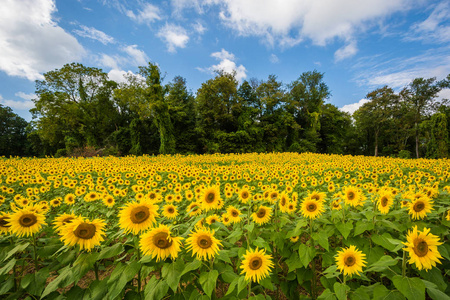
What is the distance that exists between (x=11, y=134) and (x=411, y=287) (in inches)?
2565

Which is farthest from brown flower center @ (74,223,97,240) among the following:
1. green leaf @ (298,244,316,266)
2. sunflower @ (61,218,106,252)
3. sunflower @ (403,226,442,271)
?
sunflower @ (403,226,442,271)

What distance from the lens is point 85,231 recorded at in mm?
1419

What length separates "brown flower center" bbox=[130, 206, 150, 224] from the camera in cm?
153

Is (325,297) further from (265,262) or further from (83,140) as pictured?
(83,140)

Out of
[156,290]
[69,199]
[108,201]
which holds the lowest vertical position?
[69,199]

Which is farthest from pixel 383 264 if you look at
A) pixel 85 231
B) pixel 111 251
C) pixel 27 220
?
pixel 27 220

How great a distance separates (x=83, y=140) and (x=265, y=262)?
40007mm

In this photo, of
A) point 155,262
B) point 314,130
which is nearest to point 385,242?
point 155,262

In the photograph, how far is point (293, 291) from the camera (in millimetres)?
1928

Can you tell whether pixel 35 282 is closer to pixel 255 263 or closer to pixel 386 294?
pixel 255 263

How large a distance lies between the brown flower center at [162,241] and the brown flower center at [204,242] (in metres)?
0.21

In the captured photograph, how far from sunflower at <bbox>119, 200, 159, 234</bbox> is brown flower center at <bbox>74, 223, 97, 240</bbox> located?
0.19 meters

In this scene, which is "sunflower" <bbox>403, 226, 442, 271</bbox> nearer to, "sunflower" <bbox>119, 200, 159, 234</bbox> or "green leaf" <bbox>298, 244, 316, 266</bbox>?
"green leaf" <bbox>298, 244, 316, 266</bbox>

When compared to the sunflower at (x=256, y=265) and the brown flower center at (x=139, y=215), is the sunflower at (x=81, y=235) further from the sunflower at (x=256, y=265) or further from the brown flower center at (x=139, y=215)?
the sunflower at (x=256, y=265)
